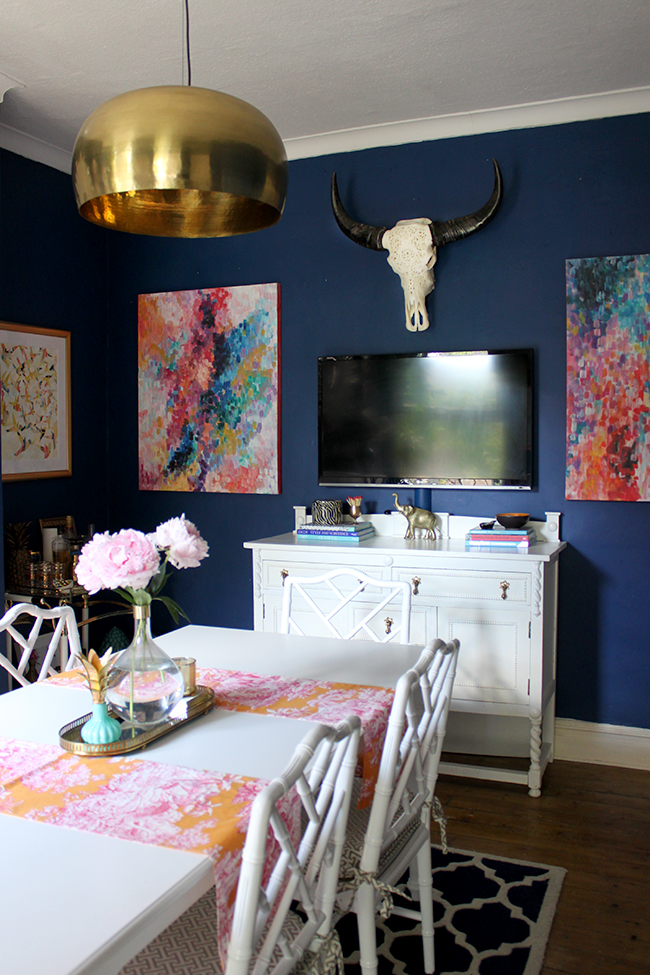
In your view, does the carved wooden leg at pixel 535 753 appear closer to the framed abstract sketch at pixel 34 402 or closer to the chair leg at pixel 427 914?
the chair leg at pixel 427 914

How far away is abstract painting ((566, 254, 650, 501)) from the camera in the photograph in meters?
3.38

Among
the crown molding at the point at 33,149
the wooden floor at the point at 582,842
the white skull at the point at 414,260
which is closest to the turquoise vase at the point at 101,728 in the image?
the wooden floor at the point at 582,842

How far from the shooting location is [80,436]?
427cm

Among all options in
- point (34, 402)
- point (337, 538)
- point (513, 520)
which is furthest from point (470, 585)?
point (34, 402)

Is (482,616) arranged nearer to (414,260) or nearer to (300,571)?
(300,571)

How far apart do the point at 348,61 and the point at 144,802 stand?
9.07 feet

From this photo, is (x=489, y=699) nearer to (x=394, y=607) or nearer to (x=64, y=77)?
(x=394, y=607)

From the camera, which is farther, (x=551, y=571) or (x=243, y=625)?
(x=243, y=625)

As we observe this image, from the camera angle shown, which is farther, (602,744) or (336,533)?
(336,533)

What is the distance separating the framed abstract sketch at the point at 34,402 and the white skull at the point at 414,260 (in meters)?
1.72

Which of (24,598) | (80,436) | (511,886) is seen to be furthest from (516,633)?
(80,436)

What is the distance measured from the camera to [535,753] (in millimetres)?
3117

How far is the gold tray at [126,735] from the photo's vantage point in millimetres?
1555

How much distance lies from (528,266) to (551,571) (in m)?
1.34
